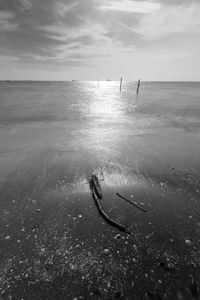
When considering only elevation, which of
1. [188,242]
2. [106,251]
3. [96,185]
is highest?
[96,185]

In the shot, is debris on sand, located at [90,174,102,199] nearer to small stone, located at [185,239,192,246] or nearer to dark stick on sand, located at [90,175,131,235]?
dark stick on sand, located at [90,175,131,235]

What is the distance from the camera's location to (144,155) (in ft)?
31.7

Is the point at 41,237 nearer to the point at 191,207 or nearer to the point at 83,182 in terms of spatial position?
the point at 83,182

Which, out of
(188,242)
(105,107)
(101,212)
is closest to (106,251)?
(101,212)

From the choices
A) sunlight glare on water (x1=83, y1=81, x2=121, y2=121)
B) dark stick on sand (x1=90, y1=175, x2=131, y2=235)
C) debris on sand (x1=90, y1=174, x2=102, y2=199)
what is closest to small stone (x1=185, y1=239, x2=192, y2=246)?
dark stick on sand (x1=90, y1=175, x2=131, y2=235)

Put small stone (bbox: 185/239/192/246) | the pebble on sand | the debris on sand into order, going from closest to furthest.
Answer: the pebble on sand
small stone (bbox: 185/239/192/246)
the debris on sand

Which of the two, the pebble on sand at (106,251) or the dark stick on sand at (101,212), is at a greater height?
the dark stick on sand at (101,212)

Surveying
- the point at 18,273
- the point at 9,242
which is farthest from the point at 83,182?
the point at 18,273

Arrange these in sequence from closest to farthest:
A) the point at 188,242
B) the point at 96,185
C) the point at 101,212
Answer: the point at 188,242 → the point at 101,212 → the point at 96,185

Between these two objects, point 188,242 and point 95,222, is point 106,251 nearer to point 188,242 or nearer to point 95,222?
point 95,222

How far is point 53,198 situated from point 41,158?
3.60 m

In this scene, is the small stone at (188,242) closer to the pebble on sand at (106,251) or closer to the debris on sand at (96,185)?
the pebble on sand at (106,251)

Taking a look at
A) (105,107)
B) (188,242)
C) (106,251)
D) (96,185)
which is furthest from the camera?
(105,107)

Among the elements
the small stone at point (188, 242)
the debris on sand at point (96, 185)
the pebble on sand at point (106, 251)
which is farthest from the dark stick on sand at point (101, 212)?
the small stone at point (188, 242)
